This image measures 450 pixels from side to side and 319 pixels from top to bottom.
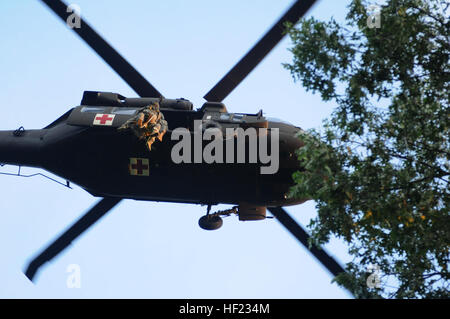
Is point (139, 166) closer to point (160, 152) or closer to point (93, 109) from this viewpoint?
point (160, 152)

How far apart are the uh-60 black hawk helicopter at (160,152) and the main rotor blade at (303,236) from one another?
2 cm

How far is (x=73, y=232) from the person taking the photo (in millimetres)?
15359

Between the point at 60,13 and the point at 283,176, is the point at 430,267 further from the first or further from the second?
the point at 60,13

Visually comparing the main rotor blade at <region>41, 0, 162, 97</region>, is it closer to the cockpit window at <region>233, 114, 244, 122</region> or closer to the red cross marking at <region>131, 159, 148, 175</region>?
the red cross marking at <region>131, 159, 148, 175</region>

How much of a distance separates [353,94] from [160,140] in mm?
3994

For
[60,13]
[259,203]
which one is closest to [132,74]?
[60,13]

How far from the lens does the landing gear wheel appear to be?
539 inches

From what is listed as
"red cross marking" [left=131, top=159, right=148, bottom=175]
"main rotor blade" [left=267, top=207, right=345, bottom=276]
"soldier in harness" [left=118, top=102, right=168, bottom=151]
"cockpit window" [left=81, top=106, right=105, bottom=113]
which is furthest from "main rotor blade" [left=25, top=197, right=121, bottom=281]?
"main rotor blade" [left=267, top=207, right=345, bottom=276]

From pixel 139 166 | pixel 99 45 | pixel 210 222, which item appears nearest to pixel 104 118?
pixel 139 166

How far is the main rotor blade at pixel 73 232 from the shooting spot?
49.8 ft

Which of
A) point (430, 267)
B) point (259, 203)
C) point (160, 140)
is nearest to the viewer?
point (430, 267)

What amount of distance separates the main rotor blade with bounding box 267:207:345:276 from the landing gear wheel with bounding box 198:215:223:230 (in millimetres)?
1468

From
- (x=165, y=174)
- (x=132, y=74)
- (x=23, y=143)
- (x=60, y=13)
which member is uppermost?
(x=60, y=13)

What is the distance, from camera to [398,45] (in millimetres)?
11219
